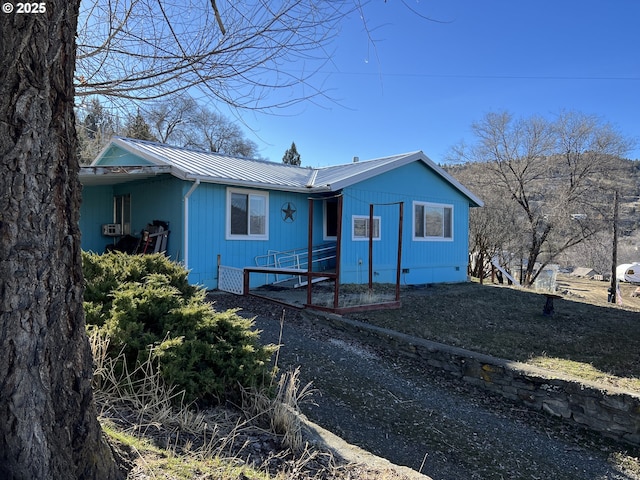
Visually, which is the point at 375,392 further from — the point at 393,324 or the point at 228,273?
the point at 228,273

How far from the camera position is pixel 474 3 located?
3799 mm

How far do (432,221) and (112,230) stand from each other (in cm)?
936

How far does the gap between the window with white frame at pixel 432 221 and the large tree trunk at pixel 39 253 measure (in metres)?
11.7

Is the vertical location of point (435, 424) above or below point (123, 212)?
below

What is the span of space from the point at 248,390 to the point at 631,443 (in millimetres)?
4136

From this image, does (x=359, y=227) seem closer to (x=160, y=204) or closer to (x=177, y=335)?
(x=160, y=204)

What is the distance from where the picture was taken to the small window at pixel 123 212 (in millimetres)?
10977

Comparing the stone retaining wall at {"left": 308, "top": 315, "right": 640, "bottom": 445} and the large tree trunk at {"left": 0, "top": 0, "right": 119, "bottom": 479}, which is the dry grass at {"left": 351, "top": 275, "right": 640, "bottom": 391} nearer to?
the stone retaining wall at {"left": 308, "top": 315, "right": 640, "bottom": 445}

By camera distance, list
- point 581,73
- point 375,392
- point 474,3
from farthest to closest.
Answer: point 581,73, point 375,392, point 474,3

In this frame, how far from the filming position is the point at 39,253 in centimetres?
154

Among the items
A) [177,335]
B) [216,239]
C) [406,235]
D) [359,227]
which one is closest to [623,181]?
[406,235]

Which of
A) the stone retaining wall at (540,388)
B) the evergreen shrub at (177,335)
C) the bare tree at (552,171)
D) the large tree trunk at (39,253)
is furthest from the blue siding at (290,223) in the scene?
the bare tree at (552,171)

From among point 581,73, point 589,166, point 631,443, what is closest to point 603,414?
point 631,443

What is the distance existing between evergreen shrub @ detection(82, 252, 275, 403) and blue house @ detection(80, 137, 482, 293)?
488cm
